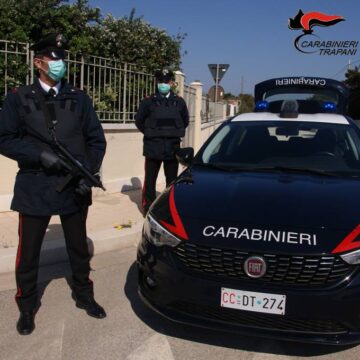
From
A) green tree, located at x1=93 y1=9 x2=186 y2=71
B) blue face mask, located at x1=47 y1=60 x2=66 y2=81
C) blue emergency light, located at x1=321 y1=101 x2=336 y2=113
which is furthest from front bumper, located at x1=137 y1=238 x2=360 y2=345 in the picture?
green tree, located at x1=93 y1=9 x2=186 y2=71

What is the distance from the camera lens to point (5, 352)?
10.2 feet

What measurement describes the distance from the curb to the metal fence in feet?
8.26

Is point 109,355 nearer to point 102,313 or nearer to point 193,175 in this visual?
point 102,313

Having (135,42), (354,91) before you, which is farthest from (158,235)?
(354,91)

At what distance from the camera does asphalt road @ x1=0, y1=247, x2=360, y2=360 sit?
3096 mm

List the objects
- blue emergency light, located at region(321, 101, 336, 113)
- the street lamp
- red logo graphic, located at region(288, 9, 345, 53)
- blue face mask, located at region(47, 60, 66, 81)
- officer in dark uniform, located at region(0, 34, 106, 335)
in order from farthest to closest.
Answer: red logo graphic, located at region(288, 9, 345, 53) < the street lamp < blue emergency light, located at region(321, 101, 336, 113) < blue face mask, located at region(47, 60, 66, 81) < officer in dark uniform, located at region(0, 34, 106, 335)

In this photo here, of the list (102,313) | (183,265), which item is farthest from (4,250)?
(183,265)

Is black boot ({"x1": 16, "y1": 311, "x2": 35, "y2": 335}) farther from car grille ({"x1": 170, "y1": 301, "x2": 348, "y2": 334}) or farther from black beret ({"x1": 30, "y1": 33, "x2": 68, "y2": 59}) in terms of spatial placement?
black beret ({"x1": 30, "y1": 33, "x2": 68, "y2": 59})

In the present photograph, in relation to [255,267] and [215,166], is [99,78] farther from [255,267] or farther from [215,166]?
[255,267]

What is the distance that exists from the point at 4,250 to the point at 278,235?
2880 mm

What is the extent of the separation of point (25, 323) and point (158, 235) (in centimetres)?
112

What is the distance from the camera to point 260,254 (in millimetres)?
2816

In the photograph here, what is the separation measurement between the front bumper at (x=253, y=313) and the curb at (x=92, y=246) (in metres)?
1.95

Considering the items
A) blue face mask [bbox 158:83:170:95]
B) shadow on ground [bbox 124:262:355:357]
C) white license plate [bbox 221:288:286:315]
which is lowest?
shadow on ground [bbox 124:262:355:357]
